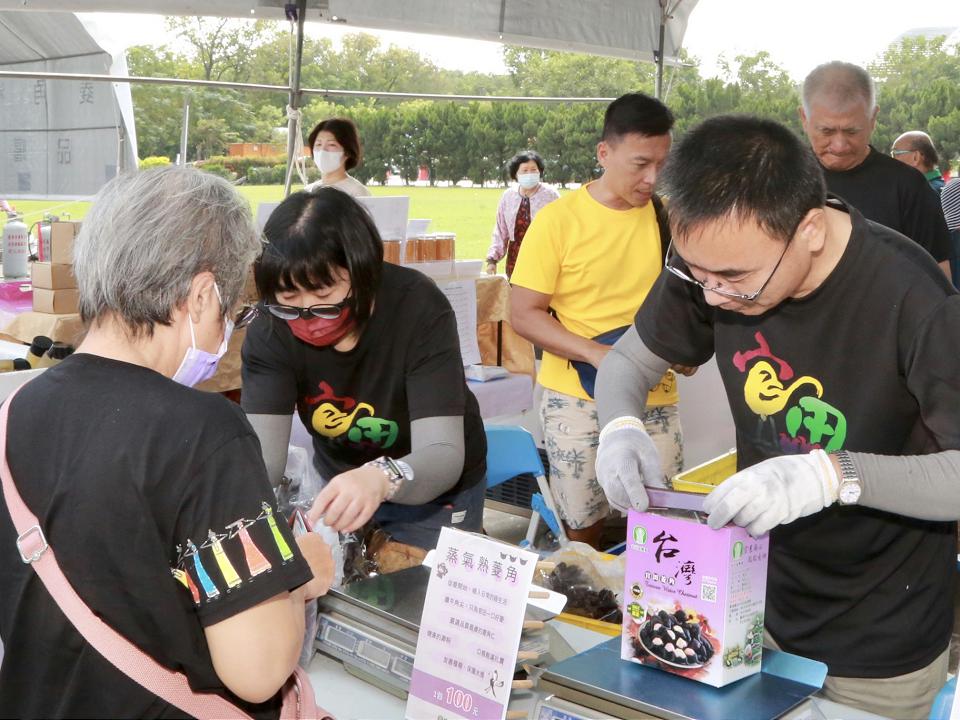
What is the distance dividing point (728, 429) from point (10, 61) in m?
4.39

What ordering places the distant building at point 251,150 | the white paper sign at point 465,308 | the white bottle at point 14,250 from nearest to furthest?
the white paper sign at point 465,308 → the white bottle at point 14,250 → the distant building at point 251,150

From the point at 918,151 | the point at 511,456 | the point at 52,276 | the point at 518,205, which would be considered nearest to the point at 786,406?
the point at 511,456

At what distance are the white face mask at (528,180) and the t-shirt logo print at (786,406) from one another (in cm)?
579

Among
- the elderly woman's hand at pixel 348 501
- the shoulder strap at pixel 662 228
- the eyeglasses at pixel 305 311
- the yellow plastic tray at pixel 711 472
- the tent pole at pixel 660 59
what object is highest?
the tent pole at pixel 660 59

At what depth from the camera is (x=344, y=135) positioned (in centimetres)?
527

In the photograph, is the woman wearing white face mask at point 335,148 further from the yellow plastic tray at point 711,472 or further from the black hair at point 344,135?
the yellow plastic tray at point 711,472

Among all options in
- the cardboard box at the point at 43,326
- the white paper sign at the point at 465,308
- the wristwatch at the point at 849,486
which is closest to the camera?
the wristwatch at the point at 849,486

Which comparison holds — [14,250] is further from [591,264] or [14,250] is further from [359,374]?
[359,374]

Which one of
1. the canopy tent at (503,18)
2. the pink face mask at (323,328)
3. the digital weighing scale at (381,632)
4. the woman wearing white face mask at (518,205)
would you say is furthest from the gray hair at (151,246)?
the woman wearing white face mask at (518,205)

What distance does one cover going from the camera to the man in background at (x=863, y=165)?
304 cm

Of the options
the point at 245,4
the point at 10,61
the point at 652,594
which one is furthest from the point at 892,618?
the point at 10,61

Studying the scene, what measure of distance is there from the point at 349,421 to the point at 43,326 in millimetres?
1995

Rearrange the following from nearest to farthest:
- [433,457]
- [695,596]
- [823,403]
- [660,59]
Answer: [695,596] → [823,403] → [433,457] → [660,59]

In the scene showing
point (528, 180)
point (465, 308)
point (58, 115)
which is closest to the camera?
point (465, 308)
